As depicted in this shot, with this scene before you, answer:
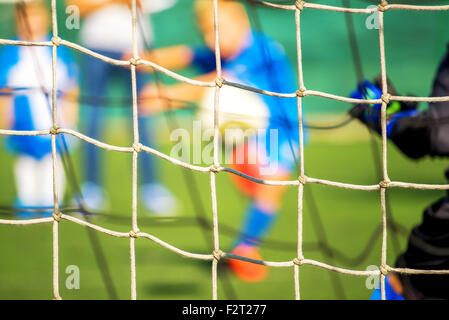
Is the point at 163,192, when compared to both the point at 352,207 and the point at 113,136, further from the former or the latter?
the point at 352,207

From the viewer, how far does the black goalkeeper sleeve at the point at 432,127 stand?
785mm

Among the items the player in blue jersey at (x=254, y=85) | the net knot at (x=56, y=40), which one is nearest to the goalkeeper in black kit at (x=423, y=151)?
the net knot at (x=56, y=40)

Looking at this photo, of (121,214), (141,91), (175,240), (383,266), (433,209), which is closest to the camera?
(383,266)

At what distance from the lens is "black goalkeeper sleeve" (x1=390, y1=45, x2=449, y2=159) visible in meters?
0.78

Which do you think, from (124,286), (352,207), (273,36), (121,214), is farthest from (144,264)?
(273,36)

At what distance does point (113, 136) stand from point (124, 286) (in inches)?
28.8

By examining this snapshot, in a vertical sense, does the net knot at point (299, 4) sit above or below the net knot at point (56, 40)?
above

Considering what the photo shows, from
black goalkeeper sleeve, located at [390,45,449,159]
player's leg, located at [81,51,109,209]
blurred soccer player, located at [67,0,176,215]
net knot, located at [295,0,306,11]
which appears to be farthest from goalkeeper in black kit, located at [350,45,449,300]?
player's leg, located at [81,51,109,209]

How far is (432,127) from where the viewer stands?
0.79m

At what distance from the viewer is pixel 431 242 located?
855 mm

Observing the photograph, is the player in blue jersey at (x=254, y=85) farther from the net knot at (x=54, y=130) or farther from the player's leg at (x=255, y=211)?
the net knot at (x=54, y=130)

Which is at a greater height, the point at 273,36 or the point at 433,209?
the point at 273,36

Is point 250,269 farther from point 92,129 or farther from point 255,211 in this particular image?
point 92,129

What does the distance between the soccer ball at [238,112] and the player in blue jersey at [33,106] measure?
51cm
